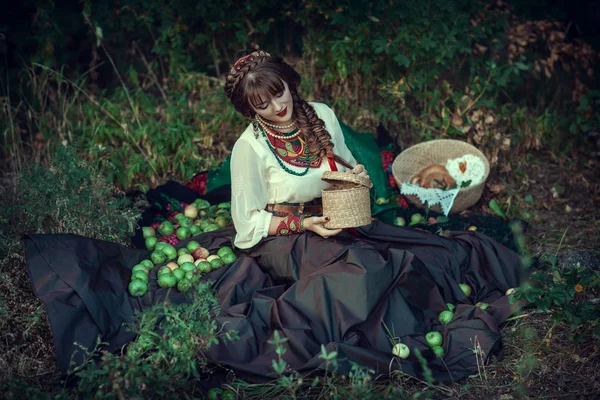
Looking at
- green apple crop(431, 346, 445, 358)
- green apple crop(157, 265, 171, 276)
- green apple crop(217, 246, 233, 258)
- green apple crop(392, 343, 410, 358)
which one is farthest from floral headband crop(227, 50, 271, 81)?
green apple crop(431, 346, 445, 358)

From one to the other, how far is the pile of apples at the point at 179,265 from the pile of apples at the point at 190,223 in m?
0.22

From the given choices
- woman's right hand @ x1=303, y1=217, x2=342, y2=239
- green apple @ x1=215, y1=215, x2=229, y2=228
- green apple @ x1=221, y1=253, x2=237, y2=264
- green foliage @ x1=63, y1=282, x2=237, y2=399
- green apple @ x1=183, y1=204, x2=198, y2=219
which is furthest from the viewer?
green apple @ x1=183, y1=204, x2=198, y2=219

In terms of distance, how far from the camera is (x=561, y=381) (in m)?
3.37

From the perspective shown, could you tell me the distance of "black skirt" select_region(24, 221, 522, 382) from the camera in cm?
341

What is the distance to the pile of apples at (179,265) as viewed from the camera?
383cm

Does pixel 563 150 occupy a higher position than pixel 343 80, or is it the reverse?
pixel 343 80

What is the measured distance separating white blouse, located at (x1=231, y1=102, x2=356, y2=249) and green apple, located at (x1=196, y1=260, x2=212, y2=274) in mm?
246

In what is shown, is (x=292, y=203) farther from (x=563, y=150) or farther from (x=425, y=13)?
(x=563, y=150)

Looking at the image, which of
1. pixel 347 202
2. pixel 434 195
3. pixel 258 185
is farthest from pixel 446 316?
pixel 434 195

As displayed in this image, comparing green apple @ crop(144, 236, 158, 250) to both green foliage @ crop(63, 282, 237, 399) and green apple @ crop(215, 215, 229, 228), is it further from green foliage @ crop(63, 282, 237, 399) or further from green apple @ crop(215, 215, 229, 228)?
green foliage @ crop(63, 282, 237, 399)

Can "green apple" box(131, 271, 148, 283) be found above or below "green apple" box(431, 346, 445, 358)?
above

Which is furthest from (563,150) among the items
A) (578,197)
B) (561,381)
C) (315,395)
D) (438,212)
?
(315,395)

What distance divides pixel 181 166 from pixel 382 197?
1712 millimetres

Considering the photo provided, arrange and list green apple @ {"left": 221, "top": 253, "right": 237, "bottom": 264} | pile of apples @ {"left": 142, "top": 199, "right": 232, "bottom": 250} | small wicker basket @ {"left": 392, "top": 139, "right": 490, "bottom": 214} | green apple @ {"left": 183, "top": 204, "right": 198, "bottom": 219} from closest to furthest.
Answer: green apple @ {"left": 221, "top": 253, "right": 237, "bottom": 264}
pile of apples @ {"left": 142, "top": 199, "right": 232, "bottom": 250}
green apple @ {"left": 183, "top": 204, "right": 198, "bottom": 219}
small wicker basket @ {"left": 392, "top": 139, "right": 490, "bottom": 214}
